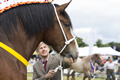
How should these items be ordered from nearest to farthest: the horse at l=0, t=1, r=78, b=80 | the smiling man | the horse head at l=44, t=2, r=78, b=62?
the horse at l=0, t=1, r=78, b=80 → the horse head at l=44, t=2, r=78, b=62 → the smiling man

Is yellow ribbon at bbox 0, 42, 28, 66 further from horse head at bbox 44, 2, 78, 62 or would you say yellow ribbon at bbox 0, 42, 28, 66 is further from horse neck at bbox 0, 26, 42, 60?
horse head at bbox 44, 2, 78, 62

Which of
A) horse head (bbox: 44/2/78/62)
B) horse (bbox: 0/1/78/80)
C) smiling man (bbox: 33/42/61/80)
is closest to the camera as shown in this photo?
horse (bbox: 0/1/78/80)

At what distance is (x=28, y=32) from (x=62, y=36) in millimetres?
516

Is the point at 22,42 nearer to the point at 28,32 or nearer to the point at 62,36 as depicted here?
the point at 28,32

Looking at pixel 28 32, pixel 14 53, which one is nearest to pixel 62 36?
pixel 28 32

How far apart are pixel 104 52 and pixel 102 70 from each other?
75.5 inches

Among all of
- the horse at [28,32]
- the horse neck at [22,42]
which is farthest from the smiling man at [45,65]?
the horse neck at [22,42]

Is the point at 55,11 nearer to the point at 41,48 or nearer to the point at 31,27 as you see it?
the point at 31,27

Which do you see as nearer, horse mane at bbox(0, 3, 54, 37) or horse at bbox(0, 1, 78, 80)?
horse at bbox(0, 1, 78, 80)

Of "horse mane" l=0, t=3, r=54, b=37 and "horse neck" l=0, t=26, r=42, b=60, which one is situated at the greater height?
"horse mane" l=0, t=3, r=54, b=37

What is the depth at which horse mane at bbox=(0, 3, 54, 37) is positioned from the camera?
2090 millimetres

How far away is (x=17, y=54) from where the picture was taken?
6.64 ft

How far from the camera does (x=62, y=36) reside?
243cm

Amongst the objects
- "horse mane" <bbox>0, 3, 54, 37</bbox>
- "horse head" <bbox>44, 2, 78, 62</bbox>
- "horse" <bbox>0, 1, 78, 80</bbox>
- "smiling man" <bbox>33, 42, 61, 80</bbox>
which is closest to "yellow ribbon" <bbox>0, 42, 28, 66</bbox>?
"horse" <bbox>0, 1, 78, 80</bbox>
